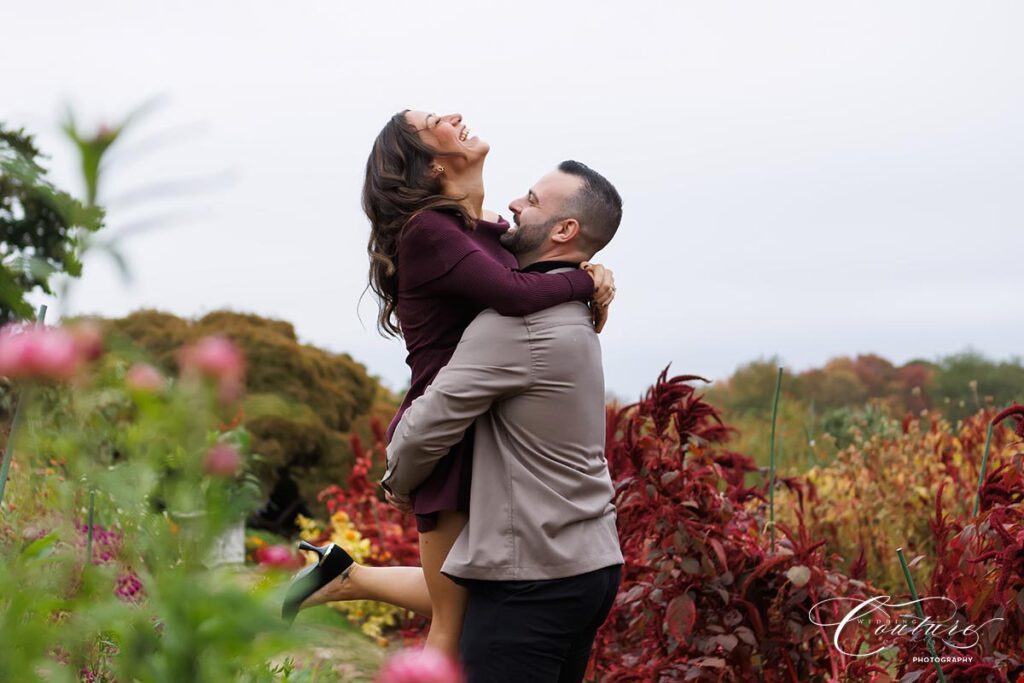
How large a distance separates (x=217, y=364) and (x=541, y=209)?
1.70 meters

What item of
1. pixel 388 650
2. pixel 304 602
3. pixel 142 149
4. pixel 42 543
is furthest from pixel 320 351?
pixel 142 149

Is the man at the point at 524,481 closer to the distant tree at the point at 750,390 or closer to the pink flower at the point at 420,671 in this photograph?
the pink flower at the point at 420,671

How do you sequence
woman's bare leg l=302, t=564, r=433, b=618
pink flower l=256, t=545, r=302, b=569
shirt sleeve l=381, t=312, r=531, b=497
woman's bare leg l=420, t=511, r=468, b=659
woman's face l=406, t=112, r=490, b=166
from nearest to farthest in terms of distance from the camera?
pink flower l=256, t=545, r=302, b=569 < shirt sleeve l=381, t=312, r=531, b=497 < woman's bare leg l=420, t=511, r=468, b=659 < woman's face l=406, t=112, r=490, b=166 < woman's bare leg l=302, t=564, r=433, b=618

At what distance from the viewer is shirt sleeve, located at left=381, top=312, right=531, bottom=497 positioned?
251 cm

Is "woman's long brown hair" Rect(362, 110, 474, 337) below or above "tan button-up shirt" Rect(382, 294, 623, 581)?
above

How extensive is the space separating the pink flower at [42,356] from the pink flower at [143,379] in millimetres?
183

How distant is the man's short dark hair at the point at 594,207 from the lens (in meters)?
2.76

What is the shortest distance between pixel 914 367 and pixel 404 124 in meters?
16.9

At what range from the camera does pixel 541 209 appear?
2795 millimetres

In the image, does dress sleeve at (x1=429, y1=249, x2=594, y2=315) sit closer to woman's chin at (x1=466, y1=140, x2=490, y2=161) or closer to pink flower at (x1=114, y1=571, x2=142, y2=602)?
woman's chin at (x1=466, y1=140, x2=490, y2=161)

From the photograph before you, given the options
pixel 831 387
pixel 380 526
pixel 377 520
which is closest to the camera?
pixel 380 526

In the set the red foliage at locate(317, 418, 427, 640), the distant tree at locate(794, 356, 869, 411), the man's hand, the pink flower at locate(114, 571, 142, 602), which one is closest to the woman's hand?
the man's hand

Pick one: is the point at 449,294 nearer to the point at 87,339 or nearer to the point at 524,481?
the point at 524,481

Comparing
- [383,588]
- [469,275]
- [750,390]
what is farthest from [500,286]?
[750,390]
